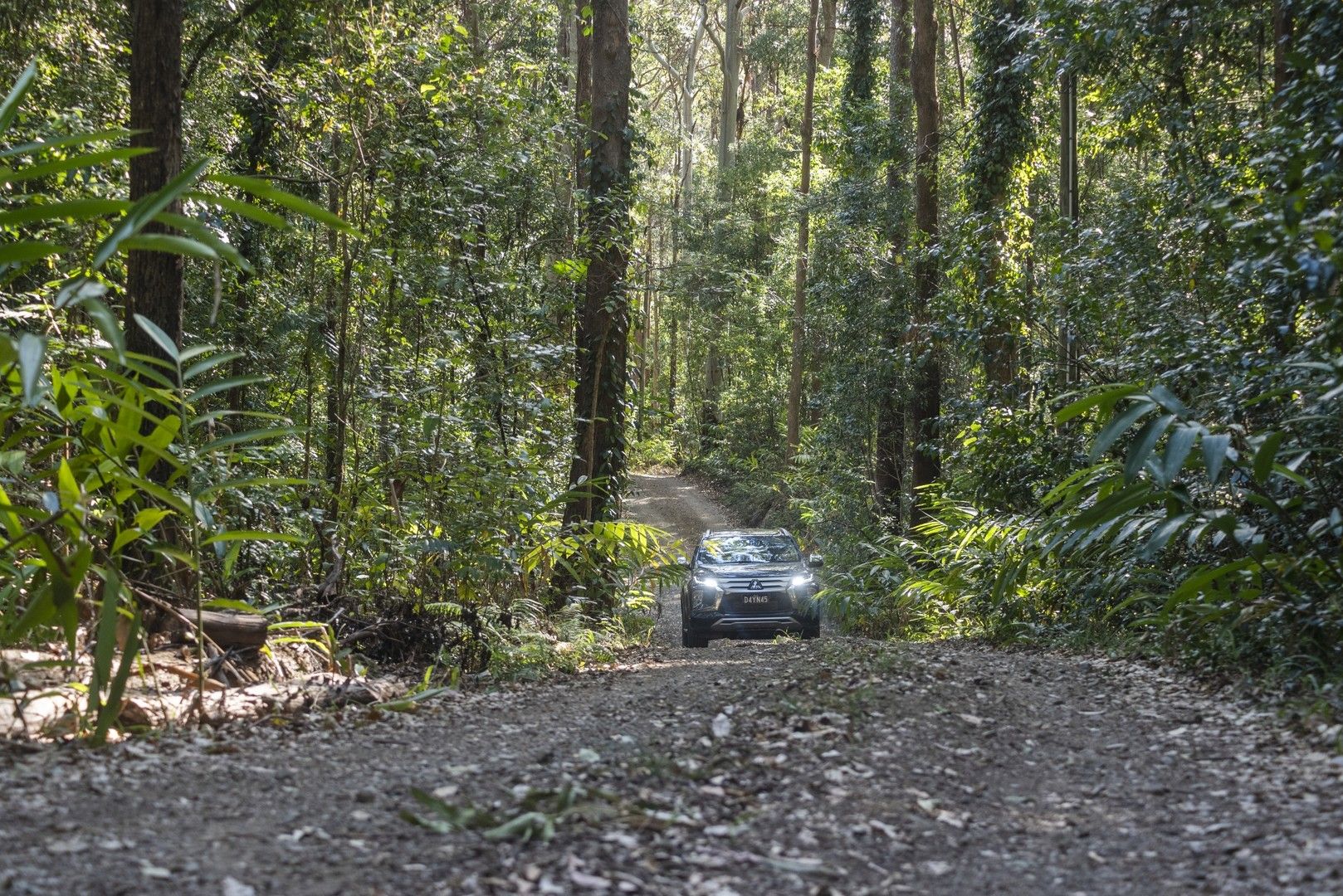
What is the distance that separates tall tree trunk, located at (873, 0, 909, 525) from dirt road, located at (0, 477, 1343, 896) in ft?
46.7

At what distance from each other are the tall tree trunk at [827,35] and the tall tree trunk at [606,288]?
22348 millimetres

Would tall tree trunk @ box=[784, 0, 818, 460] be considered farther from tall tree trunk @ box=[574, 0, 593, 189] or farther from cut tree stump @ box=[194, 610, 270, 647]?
cut tree stump @ box=[194, 610, 270, 647]

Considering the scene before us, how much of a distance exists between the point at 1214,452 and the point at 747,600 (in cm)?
935

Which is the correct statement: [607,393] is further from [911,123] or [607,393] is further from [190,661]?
[911,123]

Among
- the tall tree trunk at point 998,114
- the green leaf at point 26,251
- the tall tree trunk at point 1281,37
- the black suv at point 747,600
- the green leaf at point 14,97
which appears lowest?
the black suv at point 747,600

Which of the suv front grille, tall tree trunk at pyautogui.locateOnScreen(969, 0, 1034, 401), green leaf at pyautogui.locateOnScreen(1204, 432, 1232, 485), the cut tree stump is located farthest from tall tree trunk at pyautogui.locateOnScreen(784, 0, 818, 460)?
the cut tree stump

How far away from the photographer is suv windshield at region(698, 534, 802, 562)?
14.3 metres

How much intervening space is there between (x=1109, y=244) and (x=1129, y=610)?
12.4 ft

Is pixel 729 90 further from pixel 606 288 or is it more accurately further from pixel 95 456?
pixel 95 456

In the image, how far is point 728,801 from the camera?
343 cm

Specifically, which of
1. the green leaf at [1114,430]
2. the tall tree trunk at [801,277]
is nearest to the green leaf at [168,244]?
the green leaf at [1114,430]

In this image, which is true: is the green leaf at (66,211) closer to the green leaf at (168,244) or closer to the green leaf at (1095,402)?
the green leaf at (168,244)

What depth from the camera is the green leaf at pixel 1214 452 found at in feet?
15.1

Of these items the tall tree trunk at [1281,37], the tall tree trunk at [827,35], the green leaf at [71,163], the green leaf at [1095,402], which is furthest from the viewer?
the tall tree trunk at [827,35]
